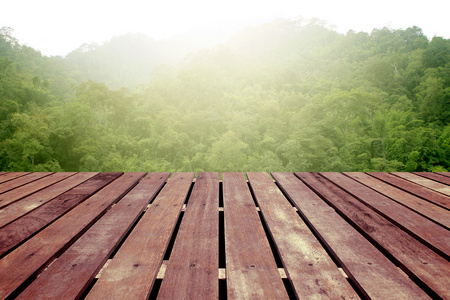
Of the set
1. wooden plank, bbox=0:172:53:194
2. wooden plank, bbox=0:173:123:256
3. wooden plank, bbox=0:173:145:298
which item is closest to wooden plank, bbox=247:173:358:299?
wooden plank, bbox=0:173:145:298

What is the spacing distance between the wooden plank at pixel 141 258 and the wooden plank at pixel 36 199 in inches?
28.3

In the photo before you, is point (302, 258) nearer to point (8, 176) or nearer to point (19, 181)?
point (19, 181)

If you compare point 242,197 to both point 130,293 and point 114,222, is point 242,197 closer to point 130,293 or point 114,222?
point 114,222

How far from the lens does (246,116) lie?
2830 cm

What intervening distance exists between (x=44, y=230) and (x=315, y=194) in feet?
5.08

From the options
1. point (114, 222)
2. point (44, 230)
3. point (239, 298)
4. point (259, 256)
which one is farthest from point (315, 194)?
point (44, 230)

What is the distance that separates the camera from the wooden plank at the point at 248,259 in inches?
28.9

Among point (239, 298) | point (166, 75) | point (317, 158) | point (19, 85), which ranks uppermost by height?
point (166, 75)

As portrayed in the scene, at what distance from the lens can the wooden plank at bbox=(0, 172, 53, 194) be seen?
1725mm

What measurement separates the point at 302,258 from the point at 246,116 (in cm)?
2787

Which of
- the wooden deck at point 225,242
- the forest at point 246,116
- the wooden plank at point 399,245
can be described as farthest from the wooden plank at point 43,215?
the forest at point 246,116

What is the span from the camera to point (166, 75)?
122 feet

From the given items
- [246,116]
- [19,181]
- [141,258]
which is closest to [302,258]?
[141,258]

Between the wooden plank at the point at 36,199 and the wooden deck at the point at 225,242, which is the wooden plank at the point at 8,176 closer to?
the wooden deck at the point at 225,242
